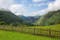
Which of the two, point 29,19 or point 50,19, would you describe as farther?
point 29,19

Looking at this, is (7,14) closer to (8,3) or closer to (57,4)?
(8,3)

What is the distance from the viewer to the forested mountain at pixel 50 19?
14.8 feet

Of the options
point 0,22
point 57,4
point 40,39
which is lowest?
point 40,39

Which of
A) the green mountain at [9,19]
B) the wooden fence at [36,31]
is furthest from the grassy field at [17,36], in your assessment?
the green mountain at [9,19]

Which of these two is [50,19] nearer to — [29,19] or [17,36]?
[29,19]

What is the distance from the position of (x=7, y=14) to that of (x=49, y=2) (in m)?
0.96

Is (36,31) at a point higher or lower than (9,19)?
lower

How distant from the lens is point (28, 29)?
4590 millimetres

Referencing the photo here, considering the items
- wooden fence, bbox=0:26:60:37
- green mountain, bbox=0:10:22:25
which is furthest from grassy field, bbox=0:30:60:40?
green mountain, bbox=0:10:22:25

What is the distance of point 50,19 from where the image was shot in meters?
4.53

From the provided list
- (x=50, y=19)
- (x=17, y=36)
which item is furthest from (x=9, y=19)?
(x=50, y=19)

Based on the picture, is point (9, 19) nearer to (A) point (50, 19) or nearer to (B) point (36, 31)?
(B) point (36, 31)

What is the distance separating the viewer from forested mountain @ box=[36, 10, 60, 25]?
14.8 ft

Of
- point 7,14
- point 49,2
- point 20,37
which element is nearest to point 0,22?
point 7,14
